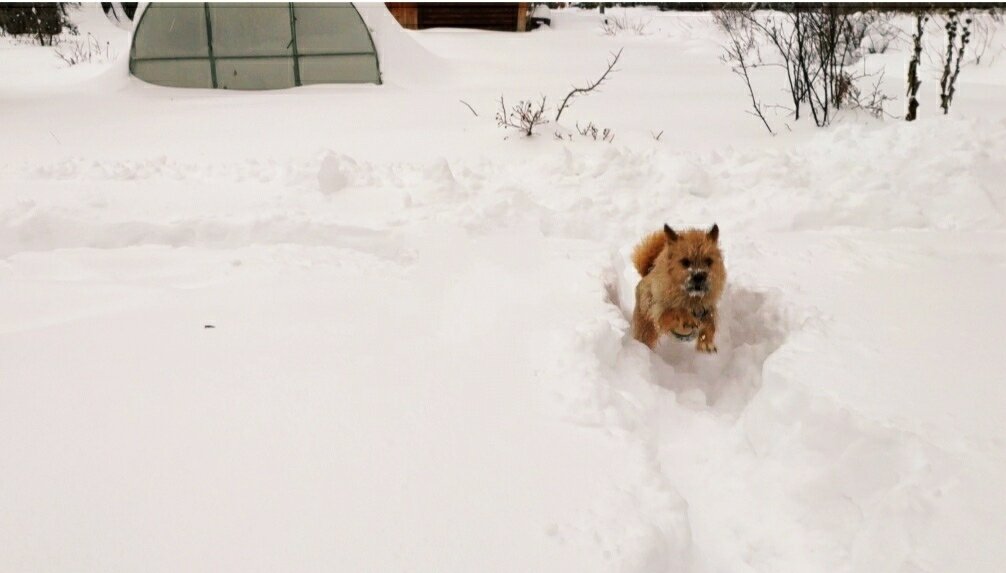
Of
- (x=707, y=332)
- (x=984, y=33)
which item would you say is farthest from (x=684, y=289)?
(x=984, y=33)

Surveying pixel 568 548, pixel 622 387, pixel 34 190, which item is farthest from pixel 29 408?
pixel 34 190

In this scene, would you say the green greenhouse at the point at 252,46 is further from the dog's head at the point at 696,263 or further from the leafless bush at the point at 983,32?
the leafless bush at the point at 983,32

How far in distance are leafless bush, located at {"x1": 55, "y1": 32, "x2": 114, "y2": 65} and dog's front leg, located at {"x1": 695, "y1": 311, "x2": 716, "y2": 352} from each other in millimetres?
14863

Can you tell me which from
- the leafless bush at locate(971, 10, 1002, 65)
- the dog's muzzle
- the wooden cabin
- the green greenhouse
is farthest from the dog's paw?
the wooden cabin

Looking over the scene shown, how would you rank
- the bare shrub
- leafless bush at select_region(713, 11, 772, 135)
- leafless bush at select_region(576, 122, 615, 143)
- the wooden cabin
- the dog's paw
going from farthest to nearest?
the wooden cabin → leafless bush at select_region(713, 11, 772, 135) → the bare shrub → leafless bush at select_region(576, 122, 615, 143) → the dog's paw

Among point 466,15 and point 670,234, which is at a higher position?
point 466,15

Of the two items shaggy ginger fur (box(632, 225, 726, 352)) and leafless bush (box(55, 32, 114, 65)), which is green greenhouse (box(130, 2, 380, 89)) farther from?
shaggy ginger fur (box(632, 225, 726, 352))

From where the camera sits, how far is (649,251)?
12.6 ft

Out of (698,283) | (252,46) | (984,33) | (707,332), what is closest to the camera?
(698,283)

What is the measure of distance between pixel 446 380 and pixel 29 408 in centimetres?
166

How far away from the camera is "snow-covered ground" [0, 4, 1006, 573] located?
6.79 feet

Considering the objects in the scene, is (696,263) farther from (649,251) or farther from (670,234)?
(649,251)

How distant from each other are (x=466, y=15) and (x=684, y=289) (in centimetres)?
1993

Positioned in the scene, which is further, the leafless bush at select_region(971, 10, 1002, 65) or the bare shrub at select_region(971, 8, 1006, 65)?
the leafless bush at select_region(971, 10, 1002, 65)
